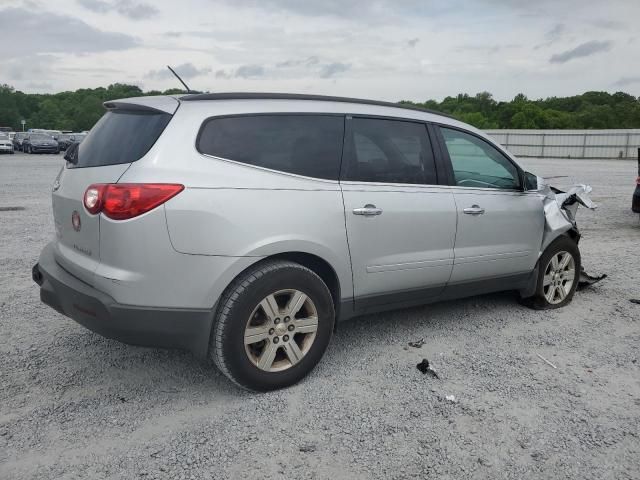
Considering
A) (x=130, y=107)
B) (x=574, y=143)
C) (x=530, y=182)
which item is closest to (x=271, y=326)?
(x=130, y=107)

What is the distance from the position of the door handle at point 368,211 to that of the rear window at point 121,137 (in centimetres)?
130

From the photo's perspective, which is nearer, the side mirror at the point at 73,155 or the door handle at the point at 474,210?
the side mirror at the point at 73,155

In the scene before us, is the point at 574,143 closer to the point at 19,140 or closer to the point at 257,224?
the point at 19,140

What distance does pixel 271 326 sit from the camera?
3518 mm

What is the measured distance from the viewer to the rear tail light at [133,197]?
10.3ft

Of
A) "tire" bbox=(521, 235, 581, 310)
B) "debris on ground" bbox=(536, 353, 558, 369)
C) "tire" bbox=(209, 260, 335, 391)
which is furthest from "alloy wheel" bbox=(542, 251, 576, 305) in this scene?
"tire" bbox=(209, 260, 335, 391)

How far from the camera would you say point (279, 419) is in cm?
331

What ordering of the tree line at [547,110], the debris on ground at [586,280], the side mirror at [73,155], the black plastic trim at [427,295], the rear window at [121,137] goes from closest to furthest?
the rear window at [121,137]
the side mirror at [73,155]
the black plastic trim at [427,295]
the debris on ground at [586,280]
the tree line at [547,110]

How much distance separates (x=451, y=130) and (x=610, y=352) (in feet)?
6.69

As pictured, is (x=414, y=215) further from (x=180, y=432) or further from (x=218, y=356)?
(x=180, y=432)

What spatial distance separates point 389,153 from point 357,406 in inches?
69.4

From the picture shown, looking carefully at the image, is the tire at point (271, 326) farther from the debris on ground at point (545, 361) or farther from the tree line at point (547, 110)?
the tree line at point (547, 110)

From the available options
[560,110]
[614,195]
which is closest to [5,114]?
[560,110]

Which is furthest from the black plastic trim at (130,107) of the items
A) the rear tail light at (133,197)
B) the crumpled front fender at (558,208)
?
the crumpled front fender at (558,208)
